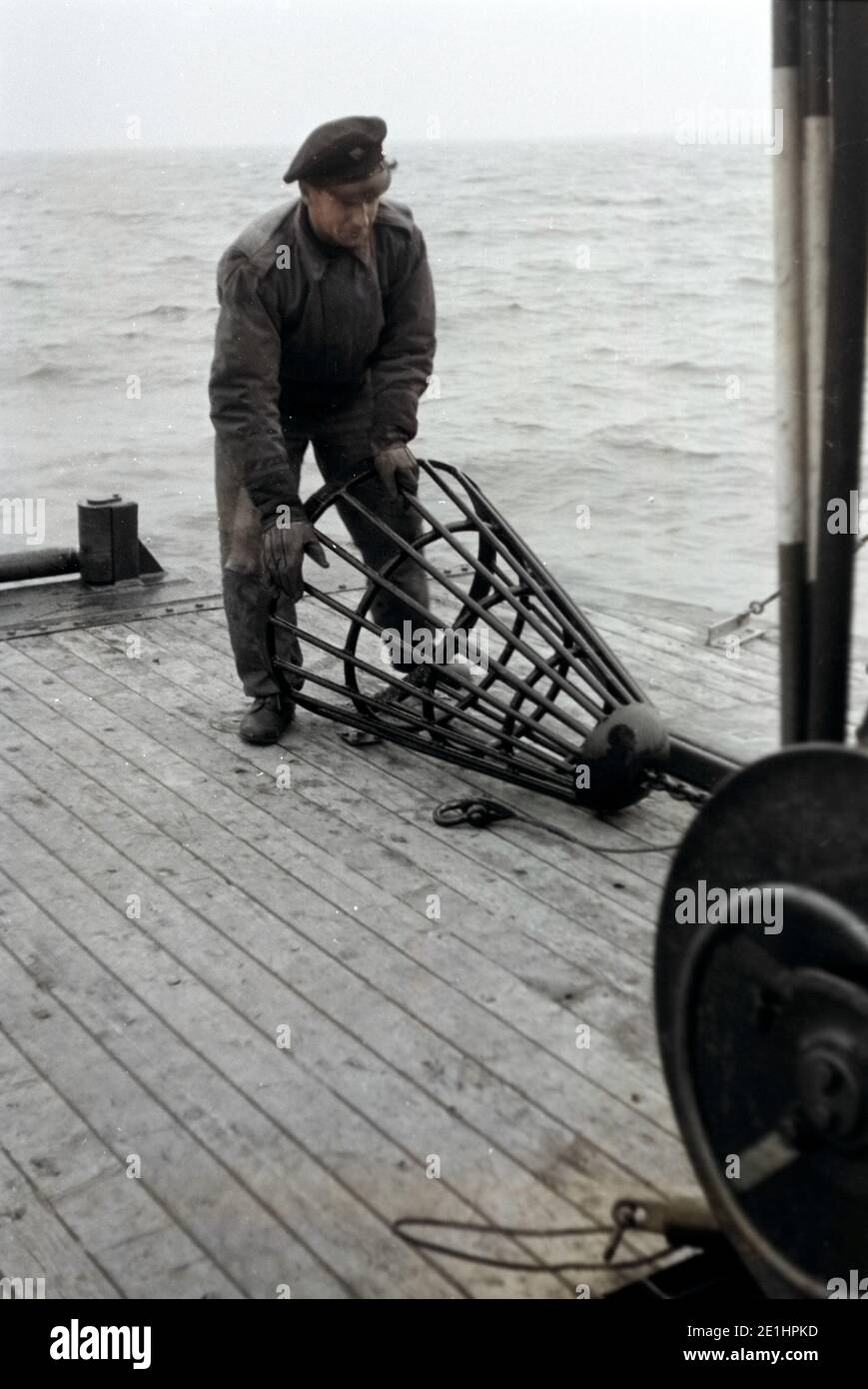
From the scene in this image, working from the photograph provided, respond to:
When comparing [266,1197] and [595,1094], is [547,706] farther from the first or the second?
[266,1197]

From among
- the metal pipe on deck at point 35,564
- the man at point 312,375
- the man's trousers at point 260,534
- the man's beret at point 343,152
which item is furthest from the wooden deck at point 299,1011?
the man's beret at point 343,152

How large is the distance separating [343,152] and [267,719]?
161 centimetres

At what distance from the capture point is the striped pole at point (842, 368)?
2217 mm

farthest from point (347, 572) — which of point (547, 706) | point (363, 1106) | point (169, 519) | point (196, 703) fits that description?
point (169, 519)

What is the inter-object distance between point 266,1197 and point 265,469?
2.34m

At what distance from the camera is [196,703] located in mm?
5301

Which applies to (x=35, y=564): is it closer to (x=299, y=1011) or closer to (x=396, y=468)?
(x=396, y=468)

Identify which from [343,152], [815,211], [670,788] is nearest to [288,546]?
[343,152]

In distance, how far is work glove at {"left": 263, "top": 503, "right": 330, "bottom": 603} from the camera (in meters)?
4.63

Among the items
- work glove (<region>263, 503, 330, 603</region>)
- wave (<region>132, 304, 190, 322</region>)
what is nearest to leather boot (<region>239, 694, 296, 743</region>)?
work glove (<region>263, 503, 330, 603</region>)

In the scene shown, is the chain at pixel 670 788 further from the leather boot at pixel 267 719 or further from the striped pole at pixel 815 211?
the striped pole at pixel 815 211

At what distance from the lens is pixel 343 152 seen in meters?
4.44

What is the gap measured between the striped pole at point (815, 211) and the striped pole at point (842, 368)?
0.03 m

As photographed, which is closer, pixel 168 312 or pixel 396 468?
pixel 396 468
